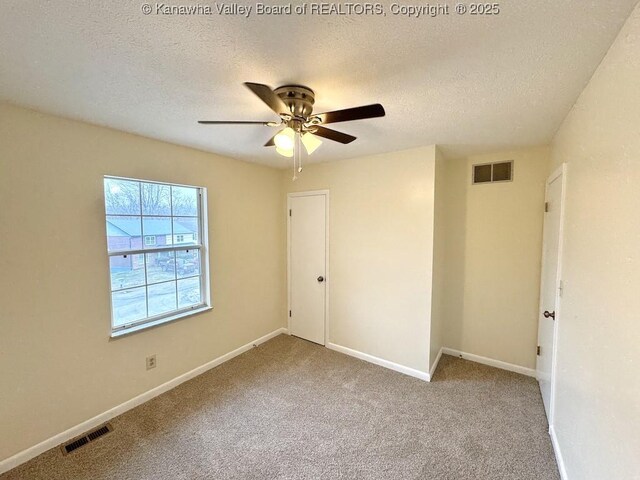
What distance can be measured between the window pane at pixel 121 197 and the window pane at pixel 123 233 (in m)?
0.06

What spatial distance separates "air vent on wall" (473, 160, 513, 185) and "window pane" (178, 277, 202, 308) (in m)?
3.20

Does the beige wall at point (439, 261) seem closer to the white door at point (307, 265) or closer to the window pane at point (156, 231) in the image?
the white door at point (307, 265)

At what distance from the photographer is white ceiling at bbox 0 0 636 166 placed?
1.03 metres

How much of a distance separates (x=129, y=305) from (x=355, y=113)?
2.41m

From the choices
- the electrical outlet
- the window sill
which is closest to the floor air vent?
the electrical outlet

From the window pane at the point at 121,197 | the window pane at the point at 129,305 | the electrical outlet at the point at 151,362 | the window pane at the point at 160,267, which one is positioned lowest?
the electrical outlet at the point at 151,362

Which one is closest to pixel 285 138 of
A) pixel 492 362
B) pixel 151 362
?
pixel 151 362

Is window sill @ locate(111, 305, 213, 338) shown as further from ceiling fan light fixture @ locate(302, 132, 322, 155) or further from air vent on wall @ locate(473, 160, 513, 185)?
air vent on wall @ locate(473, 160, 513, 185)

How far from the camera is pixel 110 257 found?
2.25 metres

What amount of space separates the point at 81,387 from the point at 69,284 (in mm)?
787

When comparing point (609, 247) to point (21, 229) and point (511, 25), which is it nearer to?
point (511, 25)

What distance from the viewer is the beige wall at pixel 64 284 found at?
1.77 m
